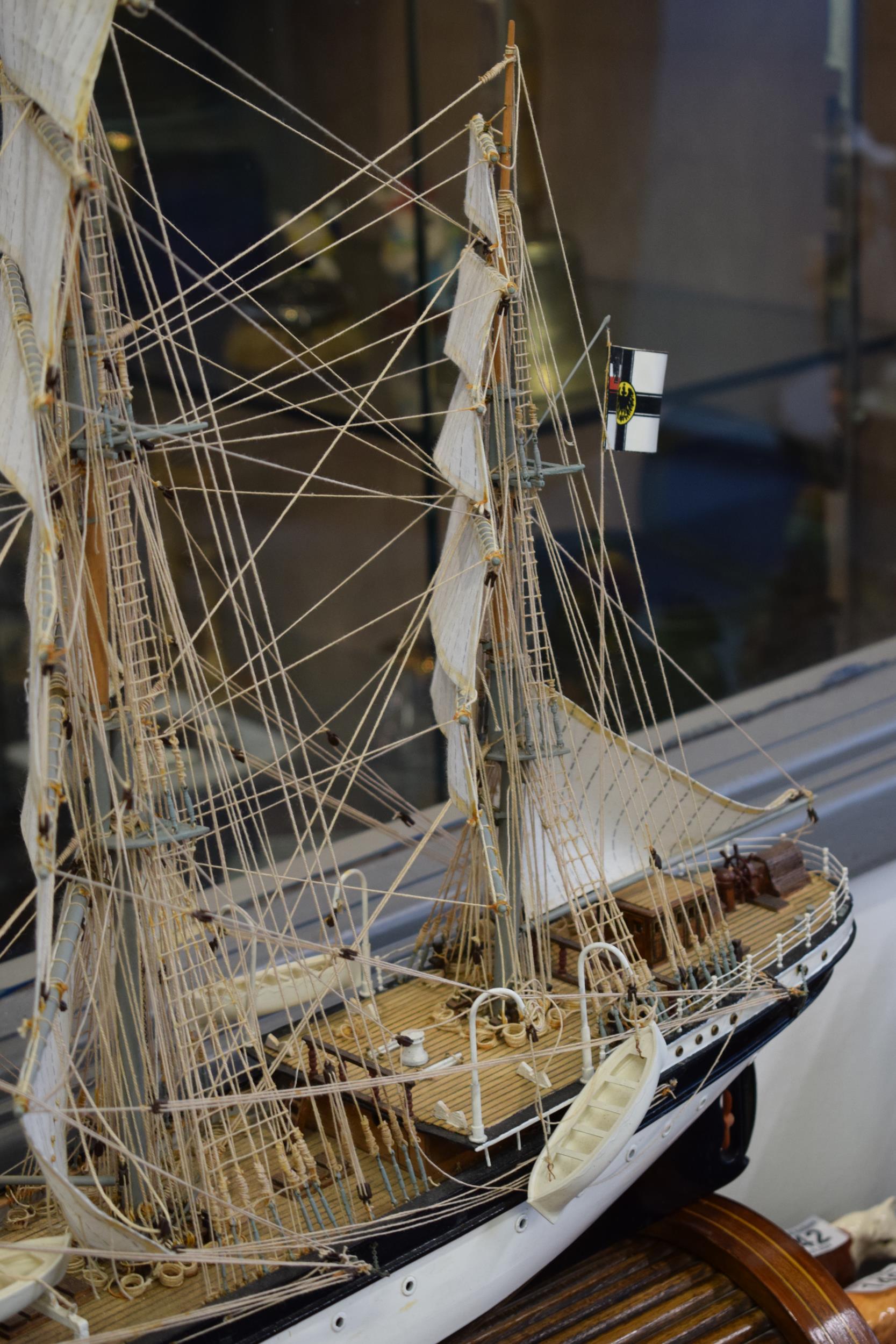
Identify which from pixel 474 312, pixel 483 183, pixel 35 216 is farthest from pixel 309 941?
pixel 483 183

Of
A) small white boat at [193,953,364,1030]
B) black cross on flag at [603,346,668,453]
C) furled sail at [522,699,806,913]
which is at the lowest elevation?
small white boat at [193,953,364,1030]

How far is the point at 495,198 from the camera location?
375cm

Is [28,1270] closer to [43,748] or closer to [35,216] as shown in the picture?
[43,748]

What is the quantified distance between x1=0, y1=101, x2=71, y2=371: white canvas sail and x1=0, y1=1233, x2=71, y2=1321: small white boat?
176cm

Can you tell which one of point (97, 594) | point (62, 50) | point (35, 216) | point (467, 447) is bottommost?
point (97, 594)

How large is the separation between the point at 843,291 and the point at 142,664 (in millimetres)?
5676

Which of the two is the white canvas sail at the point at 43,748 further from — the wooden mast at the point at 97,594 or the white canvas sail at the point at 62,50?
the white canvas sail at the point at 62,50

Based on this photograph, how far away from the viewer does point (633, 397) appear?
397 cm

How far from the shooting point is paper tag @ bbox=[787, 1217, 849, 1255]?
4.71 meters

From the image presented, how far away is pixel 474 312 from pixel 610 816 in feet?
5.60

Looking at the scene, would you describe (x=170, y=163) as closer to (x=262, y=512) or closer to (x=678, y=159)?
(x=262, y=512)

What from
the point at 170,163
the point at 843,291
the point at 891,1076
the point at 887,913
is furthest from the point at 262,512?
the point at 843,291

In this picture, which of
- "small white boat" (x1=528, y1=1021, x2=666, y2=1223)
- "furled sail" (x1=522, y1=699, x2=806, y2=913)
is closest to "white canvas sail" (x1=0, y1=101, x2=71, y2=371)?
"furled sail" (x1=522, y1=699, x2=806, y2=913)

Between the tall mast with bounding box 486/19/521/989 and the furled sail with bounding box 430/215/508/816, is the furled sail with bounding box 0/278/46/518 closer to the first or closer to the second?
the furled sail with bounding box 430/215/508/816
